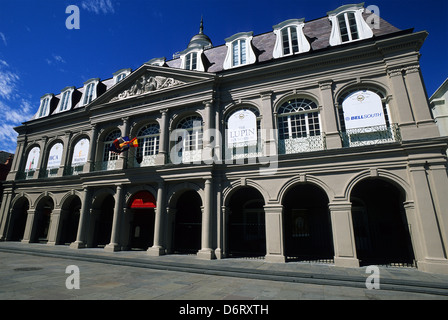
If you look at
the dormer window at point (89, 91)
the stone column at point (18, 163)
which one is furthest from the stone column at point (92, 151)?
the stone column at point (18, 163)

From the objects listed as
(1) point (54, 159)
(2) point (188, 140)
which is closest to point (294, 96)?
(2) point (188, 140)

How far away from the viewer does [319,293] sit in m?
6.52

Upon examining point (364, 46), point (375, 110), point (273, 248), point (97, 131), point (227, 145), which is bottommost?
point (273, 248)

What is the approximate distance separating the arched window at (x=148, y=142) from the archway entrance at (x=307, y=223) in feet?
30.1

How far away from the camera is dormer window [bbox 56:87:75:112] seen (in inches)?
820

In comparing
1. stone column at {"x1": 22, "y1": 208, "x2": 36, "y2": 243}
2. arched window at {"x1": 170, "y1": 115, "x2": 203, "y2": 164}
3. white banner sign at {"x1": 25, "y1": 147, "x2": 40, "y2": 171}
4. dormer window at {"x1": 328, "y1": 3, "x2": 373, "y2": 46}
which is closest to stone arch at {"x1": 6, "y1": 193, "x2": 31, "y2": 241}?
stone column at {"x1": 22, "y1": 208, "x2": 36, "y2": 243}

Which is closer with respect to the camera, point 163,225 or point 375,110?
point 375,110

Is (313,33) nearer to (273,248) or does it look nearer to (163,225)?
(273,248)

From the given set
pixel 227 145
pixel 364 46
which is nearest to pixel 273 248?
pixel 227 145

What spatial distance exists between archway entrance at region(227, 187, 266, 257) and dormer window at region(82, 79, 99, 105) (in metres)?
14.7

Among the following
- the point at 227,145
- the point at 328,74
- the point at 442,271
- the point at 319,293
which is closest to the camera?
the point at 319,293

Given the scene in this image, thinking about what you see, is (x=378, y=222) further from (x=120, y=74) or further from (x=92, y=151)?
(x=120, y=74)

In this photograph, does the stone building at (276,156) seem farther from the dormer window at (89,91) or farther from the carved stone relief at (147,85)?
the dormer window at (89,91)
